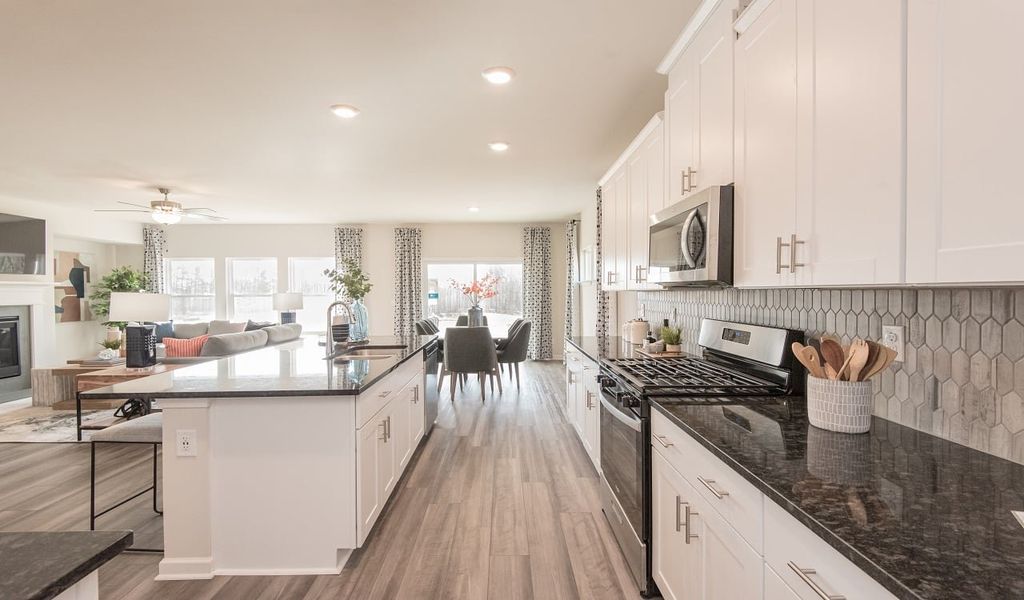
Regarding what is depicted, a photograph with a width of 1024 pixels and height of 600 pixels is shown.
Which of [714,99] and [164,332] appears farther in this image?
[164,332]

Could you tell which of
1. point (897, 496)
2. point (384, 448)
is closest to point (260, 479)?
point (384, 448)

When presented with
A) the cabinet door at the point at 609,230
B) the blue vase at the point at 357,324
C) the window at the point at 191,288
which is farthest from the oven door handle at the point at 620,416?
the window at the point at 191,288

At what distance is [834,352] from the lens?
146 cm

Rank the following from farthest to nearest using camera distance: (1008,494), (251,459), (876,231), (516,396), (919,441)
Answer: (516,396) < (251,459) < (919,441) < (876,231) < (1008,494)

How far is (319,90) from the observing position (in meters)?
3.00

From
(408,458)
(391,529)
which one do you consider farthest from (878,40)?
(408,458)

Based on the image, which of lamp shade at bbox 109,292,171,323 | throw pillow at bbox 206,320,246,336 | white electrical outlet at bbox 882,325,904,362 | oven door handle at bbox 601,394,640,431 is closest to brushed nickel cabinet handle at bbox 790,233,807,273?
white electrical outlet at bbox 882,325,904,362

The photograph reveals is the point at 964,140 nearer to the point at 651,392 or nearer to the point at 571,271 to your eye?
the point at 651,392

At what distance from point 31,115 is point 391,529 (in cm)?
375

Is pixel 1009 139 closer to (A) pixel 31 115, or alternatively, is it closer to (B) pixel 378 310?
(A) pixel 31 115

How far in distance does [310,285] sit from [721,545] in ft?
28.5

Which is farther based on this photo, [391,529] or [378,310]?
[378,310]

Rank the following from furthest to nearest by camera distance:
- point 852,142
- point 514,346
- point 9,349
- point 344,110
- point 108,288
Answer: point 108,288 < point 514,346 < point 9,349 < point 344,110 < point 852,142

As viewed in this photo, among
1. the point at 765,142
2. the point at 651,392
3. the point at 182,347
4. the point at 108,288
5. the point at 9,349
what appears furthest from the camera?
the point at 108,288
